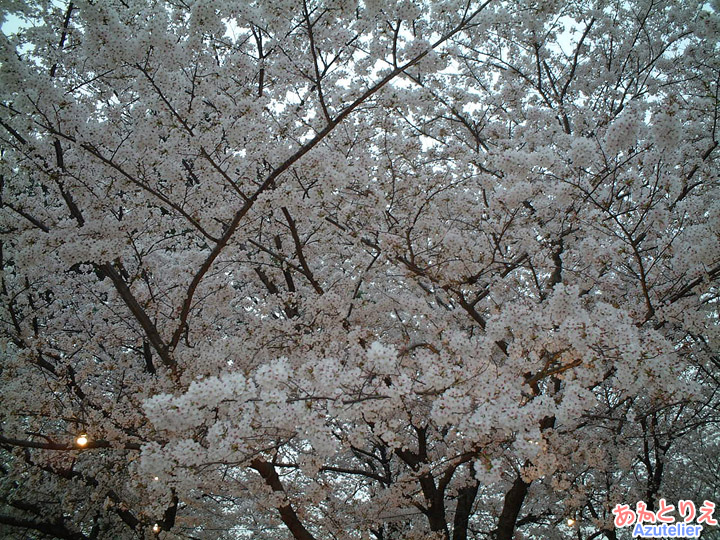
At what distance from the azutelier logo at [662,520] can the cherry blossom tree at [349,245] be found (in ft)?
0.89

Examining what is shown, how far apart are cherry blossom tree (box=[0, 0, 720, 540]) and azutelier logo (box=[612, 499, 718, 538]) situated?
0.27 m

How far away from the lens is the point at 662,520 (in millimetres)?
7730

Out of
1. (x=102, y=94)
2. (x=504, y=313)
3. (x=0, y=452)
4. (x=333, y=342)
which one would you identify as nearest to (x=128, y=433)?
(x=333, y=342)

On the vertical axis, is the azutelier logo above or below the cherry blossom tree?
below

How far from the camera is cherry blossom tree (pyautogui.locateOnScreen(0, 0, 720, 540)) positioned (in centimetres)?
424

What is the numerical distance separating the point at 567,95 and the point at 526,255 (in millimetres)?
3806

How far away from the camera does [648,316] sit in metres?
5.10

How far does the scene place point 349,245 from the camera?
7.98m

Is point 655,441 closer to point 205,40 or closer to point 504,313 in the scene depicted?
point 504,313

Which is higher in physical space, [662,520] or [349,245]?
[349,245]

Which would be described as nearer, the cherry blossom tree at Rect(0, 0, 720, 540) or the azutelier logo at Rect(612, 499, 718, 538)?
the cherry blossom tree at Rect(0, 0, 720, 540)

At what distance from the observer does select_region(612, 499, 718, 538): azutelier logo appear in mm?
7152

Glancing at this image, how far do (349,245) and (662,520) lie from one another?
22.8ft

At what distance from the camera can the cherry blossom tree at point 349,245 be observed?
424 centimetres
